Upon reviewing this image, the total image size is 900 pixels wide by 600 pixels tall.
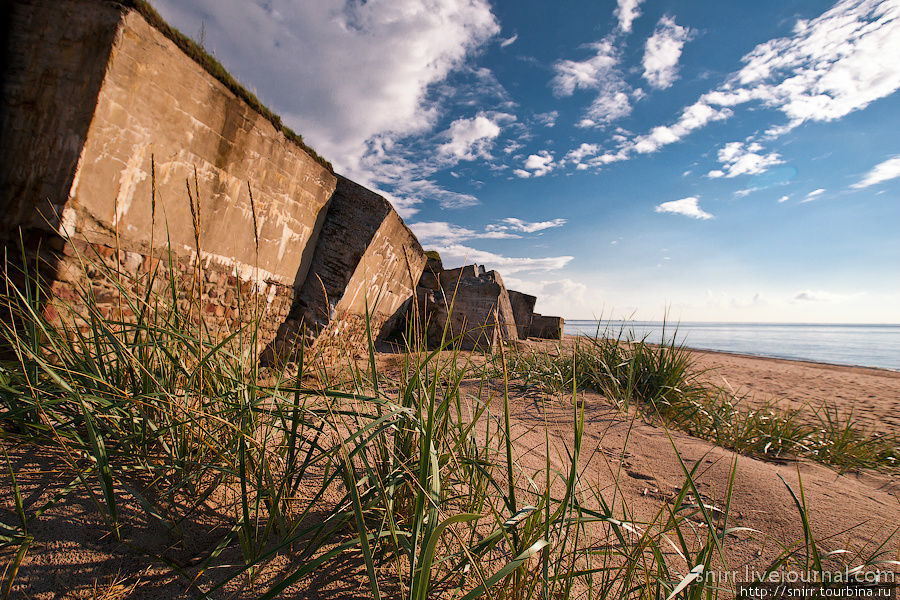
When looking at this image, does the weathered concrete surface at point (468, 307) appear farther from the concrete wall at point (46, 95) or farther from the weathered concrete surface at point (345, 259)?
the concrete wall at point (46, 95)

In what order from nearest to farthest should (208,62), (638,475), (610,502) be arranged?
(610,502)
(638,475)
(208,62)

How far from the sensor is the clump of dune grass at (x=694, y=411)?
2623mm

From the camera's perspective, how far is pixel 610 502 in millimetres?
1533

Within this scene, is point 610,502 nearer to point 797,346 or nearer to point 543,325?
point 543,325

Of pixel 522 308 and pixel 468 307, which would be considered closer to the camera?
pixel 468 307

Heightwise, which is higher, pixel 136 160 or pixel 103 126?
pixel 103 126

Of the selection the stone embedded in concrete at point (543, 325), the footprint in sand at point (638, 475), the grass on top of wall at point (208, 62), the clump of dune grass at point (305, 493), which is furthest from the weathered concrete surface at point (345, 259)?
the stone embedded in concrete at point (543, 325)

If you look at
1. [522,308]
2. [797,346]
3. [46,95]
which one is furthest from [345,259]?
[797,346]

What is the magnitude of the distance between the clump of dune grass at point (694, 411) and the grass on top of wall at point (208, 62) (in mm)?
3171

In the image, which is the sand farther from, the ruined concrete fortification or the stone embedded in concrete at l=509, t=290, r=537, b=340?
the stone embedded in concrete at l=509, t=290, r=537, b=340

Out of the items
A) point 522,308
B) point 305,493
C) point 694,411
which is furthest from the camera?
point 522,308

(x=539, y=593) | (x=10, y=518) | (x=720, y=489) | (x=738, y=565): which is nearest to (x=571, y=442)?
(x=720, y=489)

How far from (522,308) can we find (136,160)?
933 centimetres

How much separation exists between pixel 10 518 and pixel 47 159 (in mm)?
2229
